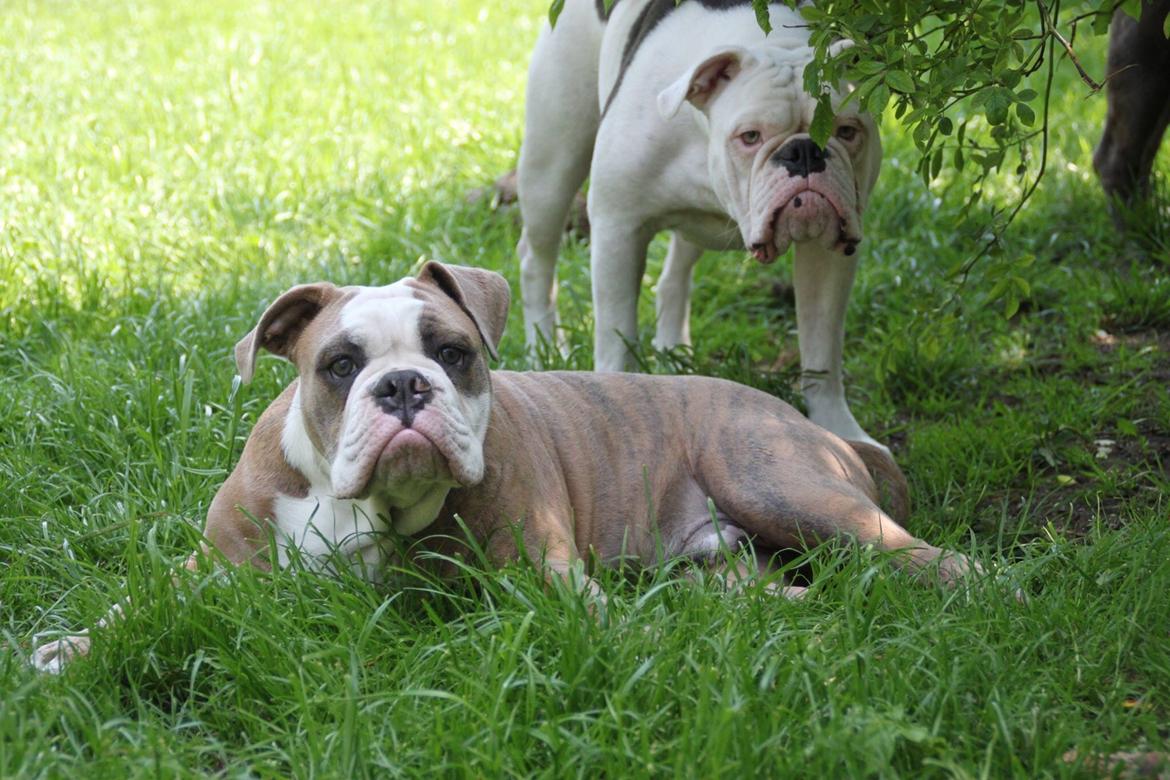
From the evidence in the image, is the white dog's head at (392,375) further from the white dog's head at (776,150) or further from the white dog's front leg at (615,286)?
the white dog's front leg at (615,286)

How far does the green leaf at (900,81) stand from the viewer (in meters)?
3.63

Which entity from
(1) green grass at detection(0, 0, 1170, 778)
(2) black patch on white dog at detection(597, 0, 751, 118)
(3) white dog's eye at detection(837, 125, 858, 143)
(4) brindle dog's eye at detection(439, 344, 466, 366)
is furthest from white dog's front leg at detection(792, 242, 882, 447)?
(4) brindle dog's eye at detection(439, 344, 466, 366)

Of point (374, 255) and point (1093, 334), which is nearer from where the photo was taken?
point (1093, 334)

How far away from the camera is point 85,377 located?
5.17 m

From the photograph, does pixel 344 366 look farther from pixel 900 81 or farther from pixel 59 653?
pixel 900 81

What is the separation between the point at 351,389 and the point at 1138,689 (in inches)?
78.1

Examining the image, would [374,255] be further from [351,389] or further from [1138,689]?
[1138,689]

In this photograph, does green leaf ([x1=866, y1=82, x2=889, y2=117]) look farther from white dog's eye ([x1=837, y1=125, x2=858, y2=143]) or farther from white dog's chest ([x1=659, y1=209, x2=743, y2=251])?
white dog's chest ([x1=659, y1=209, x2=743, y2=251])

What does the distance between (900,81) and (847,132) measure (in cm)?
109

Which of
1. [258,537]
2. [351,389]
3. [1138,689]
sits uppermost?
[351,389]

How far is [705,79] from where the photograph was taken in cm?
481

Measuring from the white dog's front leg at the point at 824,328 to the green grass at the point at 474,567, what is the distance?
178 mm

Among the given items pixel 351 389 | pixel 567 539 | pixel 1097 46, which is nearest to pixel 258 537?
pixel 351 389

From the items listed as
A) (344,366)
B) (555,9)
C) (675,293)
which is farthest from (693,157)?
(344,366)
